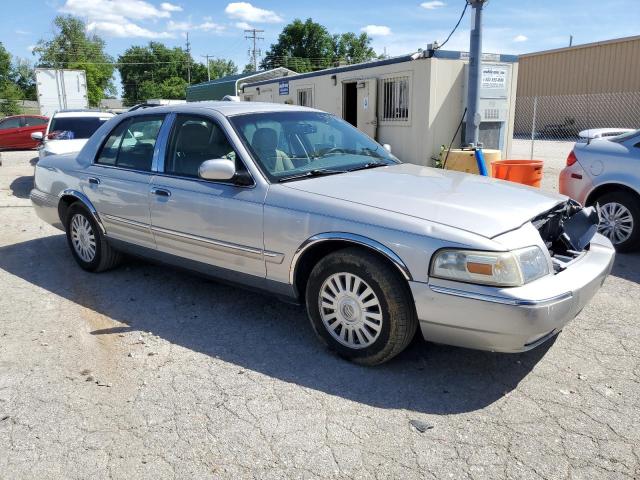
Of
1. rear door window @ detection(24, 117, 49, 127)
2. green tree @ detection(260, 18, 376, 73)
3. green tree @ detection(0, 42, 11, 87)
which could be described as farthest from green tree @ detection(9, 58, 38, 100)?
rear door window @ detection(24, 117, 49, 127)

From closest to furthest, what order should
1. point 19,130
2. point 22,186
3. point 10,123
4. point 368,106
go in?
point 22,186
point 368,106
point 19,130
point 10,123

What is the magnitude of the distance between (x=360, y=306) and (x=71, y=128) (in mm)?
10124

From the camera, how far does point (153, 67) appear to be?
77.8m

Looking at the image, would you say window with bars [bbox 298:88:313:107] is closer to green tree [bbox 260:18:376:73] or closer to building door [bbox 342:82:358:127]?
building door [bbox 342:82:358:127]

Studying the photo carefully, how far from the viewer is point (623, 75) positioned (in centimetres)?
2512

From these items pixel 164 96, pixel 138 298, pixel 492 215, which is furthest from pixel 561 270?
pixel 164 96

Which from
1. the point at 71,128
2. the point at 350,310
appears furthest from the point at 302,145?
the point at 71,128

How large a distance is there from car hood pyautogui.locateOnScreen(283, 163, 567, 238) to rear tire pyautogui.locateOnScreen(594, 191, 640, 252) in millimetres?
2521

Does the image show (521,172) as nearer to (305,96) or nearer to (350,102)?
(350,102)

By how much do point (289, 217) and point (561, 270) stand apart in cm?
170

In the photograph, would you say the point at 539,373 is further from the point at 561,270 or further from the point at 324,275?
the point at 324,275

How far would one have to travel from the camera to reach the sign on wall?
11195mm

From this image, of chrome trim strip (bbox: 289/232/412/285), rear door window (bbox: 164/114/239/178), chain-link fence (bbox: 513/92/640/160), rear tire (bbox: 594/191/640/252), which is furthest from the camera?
chain-link fence (bbox: 513/92/640/160)

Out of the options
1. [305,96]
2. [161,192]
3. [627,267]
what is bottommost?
[627,267]
